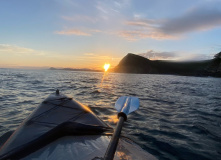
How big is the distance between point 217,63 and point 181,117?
14047 centimetres

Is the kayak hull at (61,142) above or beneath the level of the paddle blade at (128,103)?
beneath

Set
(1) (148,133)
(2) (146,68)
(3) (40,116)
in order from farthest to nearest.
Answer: (2) (146,68), (1) (148,133), (3) (40,116)

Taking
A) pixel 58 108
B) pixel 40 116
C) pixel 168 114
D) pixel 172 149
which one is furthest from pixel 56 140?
→ pixel 168 114

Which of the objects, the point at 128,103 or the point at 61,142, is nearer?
the point at 61,142

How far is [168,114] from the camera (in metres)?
8.42

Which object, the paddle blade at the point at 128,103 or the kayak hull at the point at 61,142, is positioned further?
the paddle blade at the point at 128,103

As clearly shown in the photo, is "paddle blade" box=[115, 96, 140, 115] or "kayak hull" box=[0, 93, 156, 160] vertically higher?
"paddle blade" box=[115, 96, 140, 115]

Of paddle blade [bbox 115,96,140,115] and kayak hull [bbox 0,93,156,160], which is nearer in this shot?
kayak hull [bbox 0,93,156,160]

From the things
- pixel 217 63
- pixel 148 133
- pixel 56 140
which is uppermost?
pixel 217 63

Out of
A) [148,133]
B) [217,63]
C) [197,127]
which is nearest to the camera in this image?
[148,133]

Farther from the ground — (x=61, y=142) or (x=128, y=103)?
(x=128, y=103)

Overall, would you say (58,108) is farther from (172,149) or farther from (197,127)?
(197,127)

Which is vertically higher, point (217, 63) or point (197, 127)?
point (217, 63)

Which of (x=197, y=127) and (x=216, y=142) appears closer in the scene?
(x=216, y=142)
